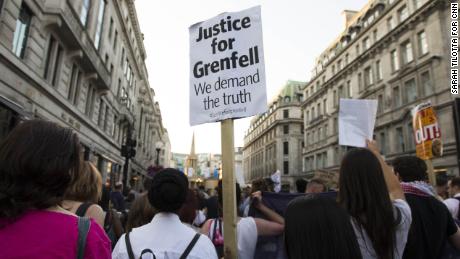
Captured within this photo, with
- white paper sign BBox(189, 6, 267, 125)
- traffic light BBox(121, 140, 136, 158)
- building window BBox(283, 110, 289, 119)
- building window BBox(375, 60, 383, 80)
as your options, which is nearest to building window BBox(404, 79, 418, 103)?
building window BBox(375, 60, 383, 80)

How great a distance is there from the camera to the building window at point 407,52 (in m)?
30.2

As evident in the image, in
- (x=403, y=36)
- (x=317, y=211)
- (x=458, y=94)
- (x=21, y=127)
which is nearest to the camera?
(x=21, y=127)

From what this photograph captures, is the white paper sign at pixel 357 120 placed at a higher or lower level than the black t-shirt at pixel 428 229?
higher

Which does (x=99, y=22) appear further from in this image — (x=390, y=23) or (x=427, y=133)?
(x=390, y=23)

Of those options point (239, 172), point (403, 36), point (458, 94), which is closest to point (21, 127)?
point (239, 172)

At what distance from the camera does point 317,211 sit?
6.48 ft

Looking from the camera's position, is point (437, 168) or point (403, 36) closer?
point (437, 168)

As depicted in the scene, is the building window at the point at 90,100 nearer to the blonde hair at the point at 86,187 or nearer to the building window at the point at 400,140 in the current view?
the blonde hair at the point at 86,187

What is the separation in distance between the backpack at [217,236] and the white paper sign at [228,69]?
3.62 ft

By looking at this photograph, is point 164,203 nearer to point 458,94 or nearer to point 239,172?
point 239,172

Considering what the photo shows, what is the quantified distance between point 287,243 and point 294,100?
246 ft

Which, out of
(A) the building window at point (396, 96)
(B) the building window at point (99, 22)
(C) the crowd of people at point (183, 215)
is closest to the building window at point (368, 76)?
(A) the building window at point (396, 96)

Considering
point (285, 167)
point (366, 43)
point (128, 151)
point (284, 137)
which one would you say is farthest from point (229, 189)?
point (284, 137)

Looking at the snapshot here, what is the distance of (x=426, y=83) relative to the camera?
2772 cm
